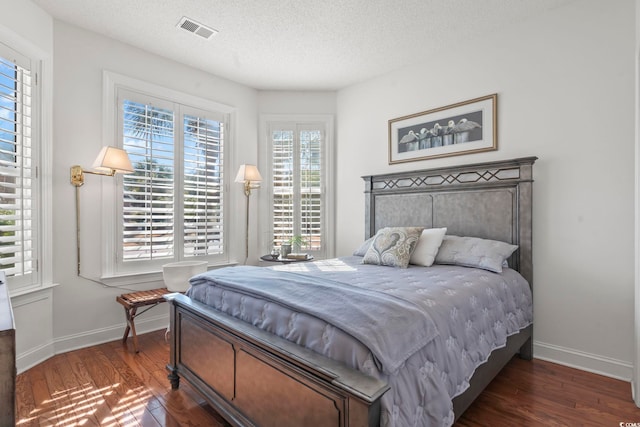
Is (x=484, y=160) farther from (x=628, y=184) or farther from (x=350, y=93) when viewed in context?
(x=350, y=93)

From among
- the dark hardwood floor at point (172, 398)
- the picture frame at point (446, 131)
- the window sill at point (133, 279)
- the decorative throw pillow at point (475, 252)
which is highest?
the picture frame at point (446, 131)

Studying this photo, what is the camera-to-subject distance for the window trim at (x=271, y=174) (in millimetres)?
4379

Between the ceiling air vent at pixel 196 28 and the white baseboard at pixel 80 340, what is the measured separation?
2890 millimetres

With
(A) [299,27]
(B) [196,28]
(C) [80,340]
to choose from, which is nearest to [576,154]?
(A) [299,27]

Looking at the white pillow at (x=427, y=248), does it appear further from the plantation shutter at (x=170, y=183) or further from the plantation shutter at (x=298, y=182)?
the plantation shutter at (x=170, y=183)

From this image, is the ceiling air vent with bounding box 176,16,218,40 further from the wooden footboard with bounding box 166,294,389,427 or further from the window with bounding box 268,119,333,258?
the wooden footboard with bounding box 166,294,389,427

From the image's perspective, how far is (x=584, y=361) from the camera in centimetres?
252

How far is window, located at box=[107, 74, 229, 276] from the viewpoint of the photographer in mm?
3262

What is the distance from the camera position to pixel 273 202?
4.38 m

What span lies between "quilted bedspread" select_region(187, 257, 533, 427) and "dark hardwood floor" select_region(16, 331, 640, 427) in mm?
384

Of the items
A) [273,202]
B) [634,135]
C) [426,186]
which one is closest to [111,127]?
[273,202]

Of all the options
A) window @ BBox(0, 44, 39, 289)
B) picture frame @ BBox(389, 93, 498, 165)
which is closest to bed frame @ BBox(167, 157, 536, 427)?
picture frame @ BBox(389, 93, 498, 165)

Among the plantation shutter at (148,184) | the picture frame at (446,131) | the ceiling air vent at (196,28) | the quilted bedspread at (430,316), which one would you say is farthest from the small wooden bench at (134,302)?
the picture frame at (446,131)

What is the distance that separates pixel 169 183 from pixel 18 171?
4.07 ft
